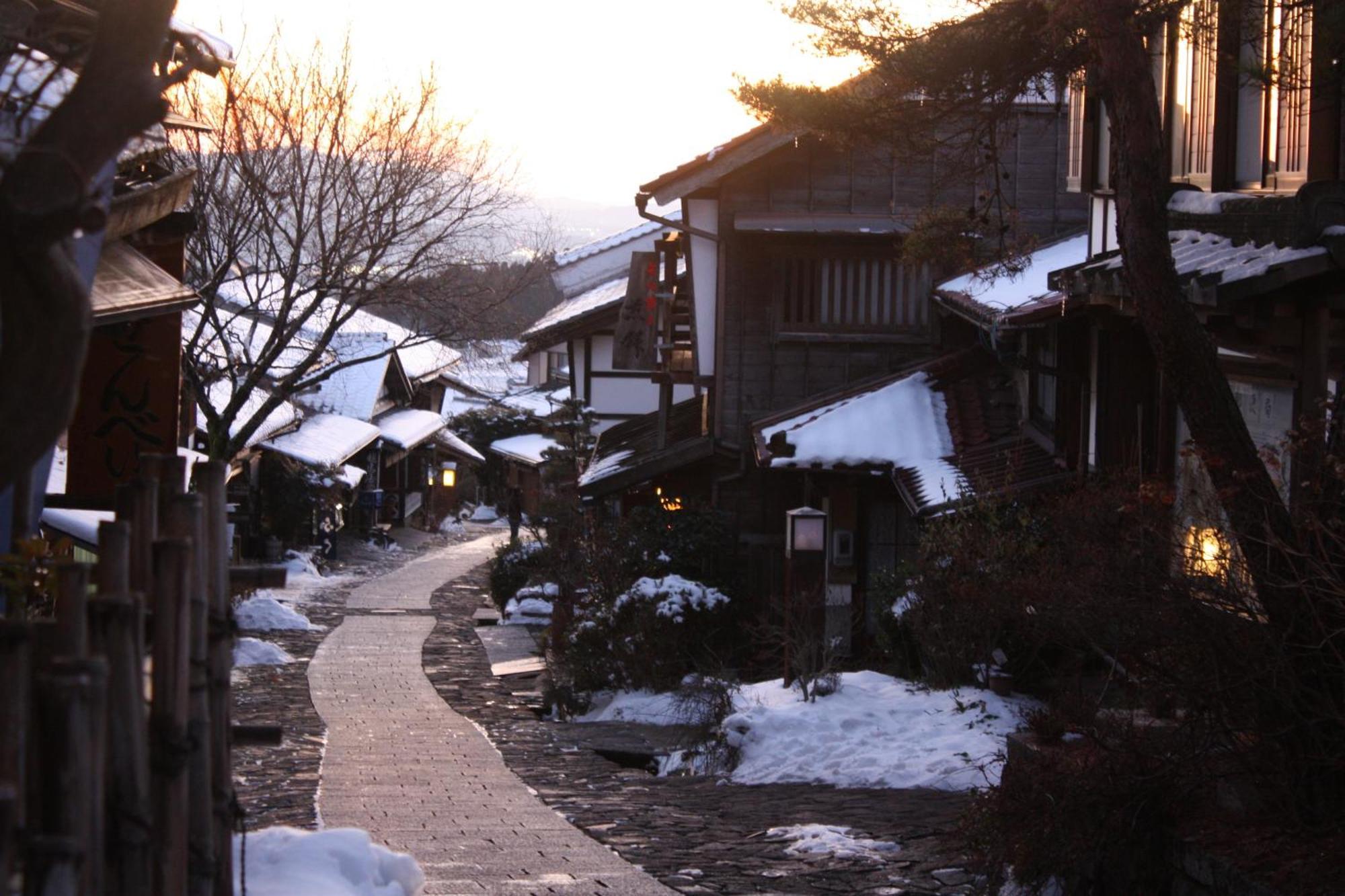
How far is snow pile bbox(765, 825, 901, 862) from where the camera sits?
30.8ft

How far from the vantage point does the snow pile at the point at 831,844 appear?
9.38 metres

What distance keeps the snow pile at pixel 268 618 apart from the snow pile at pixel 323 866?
63.9 feet

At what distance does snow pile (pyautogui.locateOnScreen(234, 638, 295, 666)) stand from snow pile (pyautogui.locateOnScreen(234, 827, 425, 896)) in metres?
15.4

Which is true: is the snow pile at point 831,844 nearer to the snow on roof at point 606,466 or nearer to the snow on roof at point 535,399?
the snow on roof at point 606,466

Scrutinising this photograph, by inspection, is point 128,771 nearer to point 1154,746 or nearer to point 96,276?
point 96,276

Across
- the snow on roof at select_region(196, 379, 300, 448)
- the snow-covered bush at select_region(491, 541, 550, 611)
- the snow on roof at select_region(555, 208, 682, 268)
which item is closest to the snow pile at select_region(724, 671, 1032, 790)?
the snow-covered bush at select_region(491, 541, 550, 611)

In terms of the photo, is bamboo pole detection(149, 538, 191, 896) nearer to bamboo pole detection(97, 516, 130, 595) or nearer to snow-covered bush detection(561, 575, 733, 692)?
bamboo pole detection(97, 516, 130, 595)

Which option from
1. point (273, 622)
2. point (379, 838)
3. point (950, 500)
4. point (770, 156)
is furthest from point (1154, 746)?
point (273, 622)

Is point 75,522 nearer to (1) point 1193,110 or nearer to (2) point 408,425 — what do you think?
(1) point 1193,110

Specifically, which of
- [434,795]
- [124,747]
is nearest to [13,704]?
[124,747]

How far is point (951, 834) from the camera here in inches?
358

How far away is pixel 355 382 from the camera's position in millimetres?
46500

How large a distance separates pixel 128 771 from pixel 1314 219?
748 centimetres

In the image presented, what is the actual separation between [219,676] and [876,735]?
344 inches
